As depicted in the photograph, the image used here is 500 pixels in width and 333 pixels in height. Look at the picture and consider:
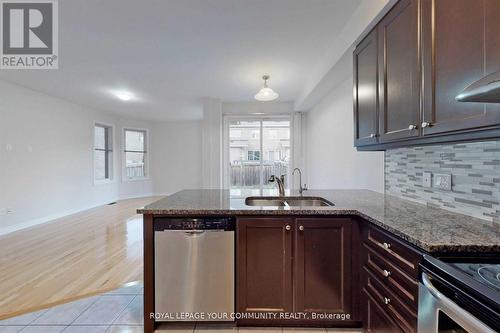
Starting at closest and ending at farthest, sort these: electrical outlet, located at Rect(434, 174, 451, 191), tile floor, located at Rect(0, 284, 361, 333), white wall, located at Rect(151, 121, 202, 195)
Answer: electrical outlet, located at Rect(434, 174, 451, 191) < tile floor, located at Rect(0, 284, 361, 333) < white wall, located at Rect(151, 121, 202, 195)

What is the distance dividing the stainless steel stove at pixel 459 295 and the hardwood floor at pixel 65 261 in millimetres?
2619

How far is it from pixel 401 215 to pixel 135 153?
829cm

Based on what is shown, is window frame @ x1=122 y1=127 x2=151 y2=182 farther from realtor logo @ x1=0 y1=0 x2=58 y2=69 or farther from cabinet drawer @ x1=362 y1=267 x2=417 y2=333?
cabinet drawer @ x1=362 y1=267 x2=417 y2=333

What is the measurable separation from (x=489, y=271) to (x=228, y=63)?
11.6ft

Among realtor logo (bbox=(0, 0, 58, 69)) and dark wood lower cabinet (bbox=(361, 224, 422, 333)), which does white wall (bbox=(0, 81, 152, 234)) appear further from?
dark wood lower cabinet (bbox=(361, 224, 422, 333))

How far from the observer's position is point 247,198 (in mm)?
2461

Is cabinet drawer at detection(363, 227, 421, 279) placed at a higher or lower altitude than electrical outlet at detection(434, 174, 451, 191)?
lower

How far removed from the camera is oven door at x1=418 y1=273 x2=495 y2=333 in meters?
0.84

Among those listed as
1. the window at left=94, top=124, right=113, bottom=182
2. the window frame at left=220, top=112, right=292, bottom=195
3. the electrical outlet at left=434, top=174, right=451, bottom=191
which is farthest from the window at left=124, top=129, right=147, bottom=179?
the electrical outlet at left=434, top=174, right=451, bottom=191

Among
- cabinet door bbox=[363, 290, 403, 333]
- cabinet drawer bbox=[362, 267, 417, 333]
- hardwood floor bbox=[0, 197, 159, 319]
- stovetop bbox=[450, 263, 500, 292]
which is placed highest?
stovetop bbox=[450, 263, 500, 292]

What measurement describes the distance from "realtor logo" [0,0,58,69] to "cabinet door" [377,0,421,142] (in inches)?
105

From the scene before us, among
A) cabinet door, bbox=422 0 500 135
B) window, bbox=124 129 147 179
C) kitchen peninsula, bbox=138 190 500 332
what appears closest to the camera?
cabinet door, bbox=422 0 500 135

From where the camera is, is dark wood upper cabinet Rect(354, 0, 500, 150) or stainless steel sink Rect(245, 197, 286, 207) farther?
stainless steel sink Rect(245, 197, 286, 207)

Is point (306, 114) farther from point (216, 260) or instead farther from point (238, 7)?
point (216, 260)
